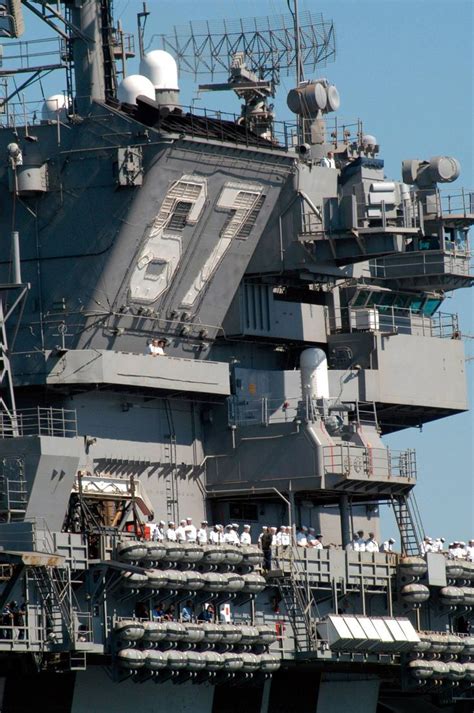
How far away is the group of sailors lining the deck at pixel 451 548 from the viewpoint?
182 ft

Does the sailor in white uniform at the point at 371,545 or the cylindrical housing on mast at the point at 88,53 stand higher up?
the cylindrical housing on mast at the point at 88,53

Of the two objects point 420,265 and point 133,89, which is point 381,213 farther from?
point 133,89

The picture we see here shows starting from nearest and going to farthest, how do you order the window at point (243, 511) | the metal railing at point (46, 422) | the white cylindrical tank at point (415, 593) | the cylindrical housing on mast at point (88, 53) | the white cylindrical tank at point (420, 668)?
the metal railing at point (46, 422)
the cylindrical housing on mast at point (88, 53)
the white cylindrical tank at point (420, 668)
the white cylindrical tank at point (415, 593)
the window at point (243, 511)

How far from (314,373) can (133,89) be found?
842cm

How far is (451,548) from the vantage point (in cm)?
5662

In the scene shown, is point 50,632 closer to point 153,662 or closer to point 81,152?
point 153,662

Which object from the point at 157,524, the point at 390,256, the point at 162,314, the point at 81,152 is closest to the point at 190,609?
the point at 157,524

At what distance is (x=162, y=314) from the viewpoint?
5300 cm

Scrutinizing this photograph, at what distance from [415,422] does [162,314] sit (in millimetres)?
10587

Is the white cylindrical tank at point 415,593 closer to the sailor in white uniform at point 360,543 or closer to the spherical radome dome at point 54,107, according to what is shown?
the sailor in white uniform at point 360,543

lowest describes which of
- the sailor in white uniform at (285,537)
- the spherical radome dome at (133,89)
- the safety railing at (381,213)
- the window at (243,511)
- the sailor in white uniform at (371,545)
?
the sailor in white uniform at (285,537)

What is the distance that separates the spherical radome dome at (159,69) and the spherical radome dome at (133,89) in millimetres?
931

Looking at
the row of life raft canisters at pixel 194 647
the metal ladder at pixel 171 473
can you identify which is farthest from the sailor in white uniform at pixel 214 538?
the metal ladder at pixel 171 473

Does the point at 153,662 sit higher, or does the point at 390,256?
the point at 390,256
